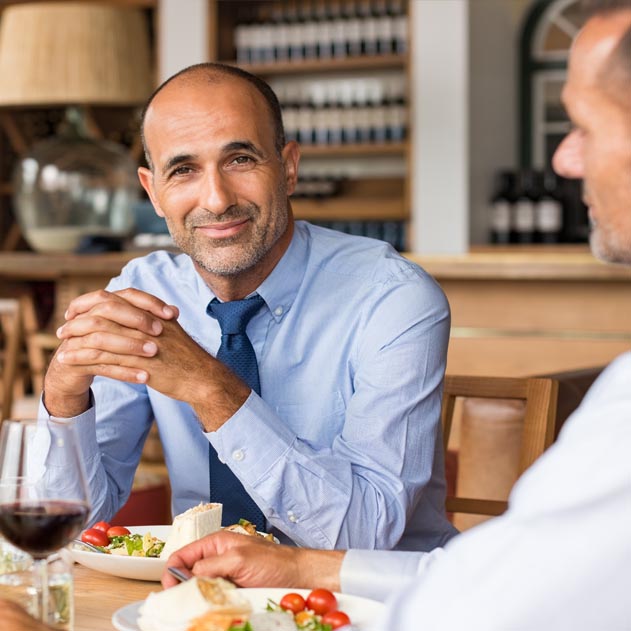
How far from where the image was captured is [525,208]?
215 inches

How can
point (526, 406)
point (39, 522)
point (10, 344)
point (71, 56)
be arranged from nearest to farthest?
1. point (39, 522)
2. point (526, 406)
3. point (10, 344)
4. point (71, 56)

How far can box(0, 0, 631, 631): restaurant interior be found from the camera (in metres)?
3.48

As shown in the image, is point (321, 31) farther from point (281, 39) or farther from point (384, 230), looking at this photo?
point (384, 230)

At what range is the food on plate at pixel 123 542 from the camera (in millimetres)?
1230

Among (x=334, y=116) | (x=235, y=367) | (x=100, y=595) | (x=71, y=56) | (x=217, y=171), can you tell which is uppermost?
(x=71, y=56)

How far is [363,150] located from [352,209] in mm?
330

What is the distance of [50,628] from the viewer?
89cm

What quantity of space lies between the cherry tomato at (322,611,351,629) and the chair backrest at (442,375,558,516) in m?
0.73

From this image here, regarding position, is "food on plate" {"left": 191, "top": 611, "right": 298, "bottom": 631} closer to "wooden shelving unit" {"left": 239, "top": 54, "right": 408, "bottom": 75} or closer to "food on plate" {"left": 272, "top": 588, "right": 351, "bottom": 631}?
"food on plate" {"left": 272, "top": 588, "right": 351, "bottom": 631}

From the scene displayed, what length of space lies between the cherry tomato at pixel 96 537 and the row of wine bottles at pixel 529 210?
4398 millimetres

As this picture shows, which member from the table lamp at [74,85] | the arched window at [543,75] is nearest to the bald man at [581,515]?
the table lamp at [74,85]

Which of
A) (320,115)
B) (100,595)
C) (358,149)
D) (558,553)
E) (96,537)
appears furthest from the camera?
(320,115)

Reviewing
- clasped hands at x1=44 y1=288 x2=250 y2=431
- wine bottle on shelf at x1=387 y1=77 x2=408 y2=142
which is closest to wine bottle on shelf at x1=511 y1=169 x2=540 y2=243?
wine bottle on shelf at x1=387 y1=77 x2=408 y2=142

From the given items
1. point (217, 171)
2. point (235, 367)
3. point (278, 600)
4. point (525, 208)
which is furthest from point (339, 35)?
point (278, 600)
